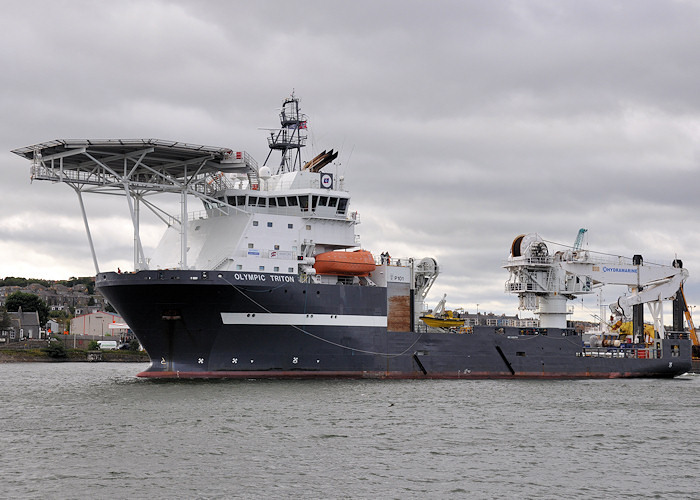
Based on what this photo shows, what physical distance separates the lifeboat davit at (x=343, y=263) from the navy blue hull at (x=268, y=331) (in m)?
1.07

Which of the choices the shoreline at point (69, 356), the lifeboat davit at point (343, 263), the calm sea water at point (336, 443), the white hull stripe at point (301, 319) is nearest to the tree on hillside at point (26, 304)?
the shoreline at point (69, 356)

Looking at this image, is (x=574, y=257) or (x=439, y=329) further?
(x=574, y=257)

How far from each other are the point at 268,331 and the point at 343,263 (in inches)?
210

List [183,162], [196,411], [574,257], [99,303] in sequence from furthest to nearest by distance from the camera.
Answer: [99,303], [574,257], [183,162], [196,411]

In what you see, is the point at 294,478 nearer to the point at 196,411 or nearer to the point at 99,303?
the point at 196,411

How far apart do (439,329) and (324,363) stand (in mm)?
8094

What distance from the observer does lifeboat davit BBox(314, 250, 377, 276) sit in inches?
1575

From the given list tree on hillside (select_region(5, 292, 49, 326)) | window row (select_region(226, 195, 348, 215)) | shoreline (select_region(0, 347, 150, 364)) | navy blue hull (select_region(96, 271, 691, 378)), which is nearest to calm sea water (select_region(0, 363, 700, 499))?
navy blue hull (select_region(96, 271, 691, 378))

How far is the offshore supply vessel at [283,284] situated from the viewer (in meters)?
36.3

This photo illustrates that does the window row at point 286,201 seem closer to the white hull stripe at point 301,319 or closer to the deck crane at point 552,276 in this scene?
the white hull stripe at point 301,319

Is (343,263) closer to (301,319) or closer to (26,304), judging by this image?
(301,319)

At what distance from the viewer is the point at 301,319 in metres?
37.7

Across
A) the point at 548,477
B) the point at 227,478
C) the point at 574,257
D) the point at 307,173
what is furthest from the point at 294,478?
the point at 574,257

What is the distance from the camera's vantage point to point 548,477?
19.2m
